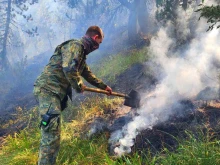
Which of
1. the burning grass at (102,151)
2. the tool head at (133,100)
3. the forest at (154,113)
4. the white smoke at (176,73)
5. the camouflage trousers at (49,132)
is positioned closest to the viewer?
the burning grass at (102,151)

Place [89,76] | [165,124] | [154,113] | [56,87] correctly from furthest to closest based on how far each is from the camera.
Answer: [154,113], [89,76], [165,124], [56,87]

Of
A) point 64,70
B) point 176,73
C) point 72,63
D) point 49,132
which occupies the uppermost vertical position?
point 176,73

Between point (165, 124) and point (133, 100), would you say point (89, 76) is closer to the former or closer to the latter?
point (133, 100)

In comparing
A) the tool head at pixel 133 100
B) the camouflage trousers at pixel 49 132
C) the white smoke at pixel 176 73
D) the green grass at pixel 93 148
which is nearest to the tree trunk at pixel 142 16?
the white smoke at pixel 176 73

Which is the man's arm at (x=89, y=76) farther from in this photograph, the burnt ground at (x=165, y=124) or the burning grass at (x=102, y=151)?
the burning grass at (x=102, y=151)

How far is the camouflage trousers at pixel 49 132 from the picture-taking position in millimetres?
3100

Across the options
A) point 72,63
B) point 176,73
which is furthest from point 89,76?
point 176,73

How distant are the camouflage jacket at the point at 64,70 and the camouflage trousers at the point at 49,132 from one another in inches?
5.6

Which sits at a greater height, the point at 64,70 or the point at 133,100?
the point at 64,70

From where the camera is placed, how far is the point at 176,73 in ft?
21.3

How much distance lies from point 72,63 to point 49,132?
40.3 inches

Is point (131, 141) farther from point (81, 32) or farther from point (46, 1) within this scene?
point (46, 1)

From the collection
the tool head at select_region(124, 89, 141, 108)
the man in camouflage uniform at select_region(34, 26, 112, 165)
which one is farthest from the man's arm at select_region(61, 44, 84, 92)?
the tool head at select_region(124, 89, 141, 108)

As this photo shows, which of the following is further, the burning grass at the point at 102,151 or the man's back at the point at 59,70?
the man's back at the point at 59,70
